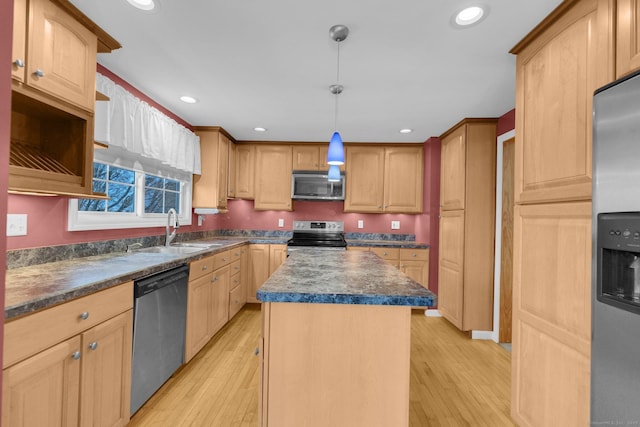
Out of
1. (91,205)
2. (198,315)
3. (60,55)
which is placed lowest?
(198,315)

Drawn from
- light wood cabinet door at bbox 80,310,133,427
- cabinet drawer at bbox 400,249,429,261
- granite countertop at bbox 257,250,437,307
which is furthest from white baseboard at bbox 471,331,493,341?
light wood cabinet door at bbox 80,310,133,427

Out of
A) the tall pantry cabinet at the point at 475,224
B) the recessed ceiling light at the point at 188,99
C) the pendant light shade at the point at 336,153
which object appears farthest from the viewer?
the tall pantry cabinet at the point at 475,224

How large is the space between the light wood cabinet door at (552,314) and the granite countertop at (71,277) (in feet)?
7.38

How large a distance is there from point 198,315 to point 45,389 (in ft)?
4.74

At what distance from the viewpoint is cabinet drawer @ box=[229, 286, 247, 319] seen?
357cm

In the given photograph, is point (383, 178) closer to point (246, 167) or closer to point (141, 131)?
point (246, 167)

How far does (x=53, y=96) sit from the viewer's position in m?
1.56

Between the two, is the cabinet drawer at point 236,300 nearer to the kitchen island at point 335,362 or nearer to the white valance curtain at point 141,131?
the white valance curtain at point 141,131

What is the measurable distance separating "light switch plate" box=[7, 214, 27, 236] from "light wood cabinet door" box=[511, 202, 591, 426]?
289 centimetres

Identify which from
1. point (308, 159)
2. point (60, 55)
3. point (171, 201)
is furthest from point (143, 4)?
point (308, 159)

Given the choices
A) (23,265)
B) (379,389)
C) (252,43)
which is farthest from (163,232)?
(379,389)

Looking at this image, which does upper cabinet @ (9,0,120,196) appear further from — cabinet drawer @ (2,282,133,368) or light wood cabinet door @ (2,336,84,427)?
light wood cabinet door @ (2,336,84,427)

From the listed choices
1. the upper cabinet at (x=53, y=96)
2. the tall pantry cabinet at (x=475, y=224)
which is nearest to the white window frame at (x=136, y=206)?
the upper cabinet at (x=53, y=96)

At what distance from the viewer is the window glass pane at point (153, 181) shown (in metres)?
3.11
